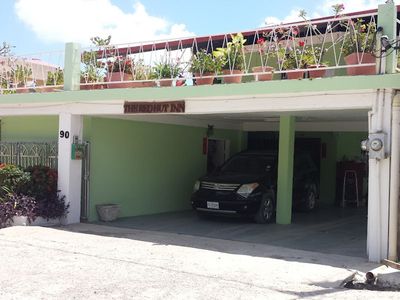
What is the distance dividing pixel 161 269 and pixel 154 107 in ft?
12.3

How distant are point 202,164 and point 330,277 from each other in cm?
792

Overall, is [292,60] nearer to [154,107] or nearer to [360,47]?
[360,47]

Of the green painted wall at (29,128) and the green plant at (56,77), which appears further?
the green painted wall at (29,128)

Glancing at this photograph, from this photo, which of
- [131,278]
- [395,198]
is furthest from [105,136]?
[395,198]

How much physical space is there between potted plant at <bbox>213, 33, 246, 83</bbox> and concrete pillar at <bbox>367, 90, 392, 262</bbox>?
A: 260cm

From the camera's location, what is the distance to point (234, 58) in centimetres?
929

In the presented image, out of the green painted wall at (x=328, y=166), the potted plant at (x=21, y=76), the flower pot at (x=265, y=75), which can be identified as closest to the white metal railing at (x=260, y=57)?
the flower pot at (x=265, y=75)

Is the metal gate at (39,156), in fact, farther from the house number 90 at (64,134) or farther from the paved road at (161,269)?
the paved road at (161,269)

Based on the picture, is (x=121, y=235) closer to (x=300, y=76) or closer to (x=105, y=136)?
(x=105, y=136)

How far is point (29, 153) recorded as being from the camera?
12195 mm

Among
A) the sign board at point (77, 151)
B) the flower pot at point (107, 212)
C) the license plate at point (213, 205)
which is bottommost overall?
the flower pot at point (107, 212)

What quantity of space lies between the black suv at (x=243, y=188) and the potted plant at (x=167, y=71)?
264cm

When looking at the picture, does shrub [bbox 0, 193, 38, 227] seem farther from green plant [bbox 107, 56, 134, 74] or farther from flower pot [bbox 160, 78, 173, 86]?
flower pot [bbox 160, 78, 173, 86]

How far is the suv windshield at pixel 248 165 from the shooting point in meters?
12.2
